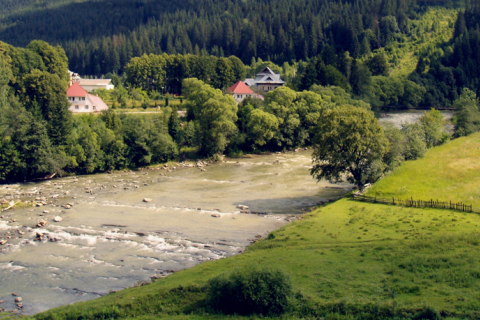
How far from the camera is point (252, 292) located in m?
20.9

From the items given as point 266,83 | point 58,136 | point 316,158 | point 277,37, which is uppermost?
point 277,37

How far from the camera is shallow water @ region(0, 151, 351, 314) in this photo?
28234 millimetres

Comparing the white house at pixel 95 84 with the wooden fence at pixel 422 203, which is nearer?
the wooden fence at pixel 422 203

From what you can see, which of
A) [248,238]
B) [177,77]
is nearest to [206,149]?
[248,238]

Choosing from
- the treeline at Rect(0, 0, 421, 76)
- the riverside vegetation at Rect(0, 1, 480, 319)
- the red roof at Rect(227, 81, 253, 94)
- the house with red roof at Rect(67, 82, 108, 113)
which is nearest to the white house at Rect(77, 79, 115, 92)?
the riverside vegetation at Rect(0, 1, 480, 319)

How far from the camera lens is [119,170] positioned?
→ 61.6m

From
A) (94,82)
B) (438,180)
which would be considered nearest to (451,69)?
(438,180)

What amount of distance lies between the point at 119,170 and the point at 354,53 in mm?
102858

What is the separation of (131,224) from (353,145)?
67.5ft

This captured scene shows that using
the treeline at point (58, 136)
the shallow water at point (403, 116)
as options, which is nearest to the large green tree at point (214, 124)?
the treeline at point (58, 136)

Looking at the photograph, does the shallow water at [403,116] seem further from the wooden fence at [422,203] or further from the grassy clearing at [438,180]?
the wooden fence at [422,203]

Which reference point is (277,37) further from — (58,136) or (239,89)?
(58,136)

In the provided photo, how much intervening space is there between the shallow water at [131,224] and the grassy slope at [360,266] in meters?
3.37

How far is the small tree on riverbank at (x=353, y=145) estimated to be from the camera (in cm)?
4247
